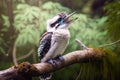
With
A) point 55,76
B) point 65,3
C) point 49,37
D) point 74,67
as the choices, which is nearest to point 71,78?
point 55,76

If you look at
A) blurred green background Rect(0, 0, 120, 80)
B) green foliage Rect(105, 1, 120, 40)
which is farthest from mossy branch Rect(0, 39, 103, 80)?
blurred green background Rect(0, 0, 120, 80)

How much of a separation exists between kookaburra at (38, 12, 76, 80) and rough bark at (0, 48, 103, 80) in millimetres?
49

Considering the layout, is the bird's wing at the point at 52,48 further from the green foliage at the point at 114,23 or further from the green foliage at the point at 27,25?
the green foliage at the point at 27,25

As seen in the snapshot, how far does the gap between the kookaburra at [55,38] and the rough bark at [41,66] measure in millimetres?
49

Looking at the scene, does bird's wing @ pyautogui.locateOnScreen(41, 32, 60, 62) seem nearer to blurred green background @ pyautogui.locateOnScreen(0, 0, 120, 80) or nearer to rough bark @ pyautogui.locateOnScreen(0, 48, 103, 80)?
rough bark @ pyautogui.locateOnScreen(0, 48, 103, 80)

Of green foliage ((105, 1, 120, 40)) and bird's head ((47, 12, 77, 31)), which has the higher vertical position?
green foliage ((105, 1, 120, 40))

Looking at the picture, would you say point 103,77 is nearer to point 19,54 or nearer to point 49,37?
point 49,37

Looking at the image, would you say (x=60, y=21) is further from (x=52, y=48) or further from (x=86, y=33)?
(x=86, y=33)

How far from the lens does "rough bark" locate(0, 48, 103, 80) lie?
1241 mm

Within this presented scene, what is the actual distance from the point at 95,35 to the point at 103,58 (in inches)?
44.5

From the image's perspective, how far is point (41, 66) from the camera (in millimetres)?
1335

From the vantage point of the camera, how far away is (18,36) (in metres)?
2.63

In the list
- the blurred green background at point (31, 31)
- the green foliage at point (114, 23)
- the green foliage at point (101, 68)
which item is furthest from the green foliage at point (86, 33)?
the green foliage at point (101, 68)

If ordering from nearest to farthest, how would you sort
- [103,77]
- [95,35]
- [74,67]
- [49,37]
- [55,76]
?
A: [49,37] < [103,77] < [55,76] < [74,67] < [95,35]
